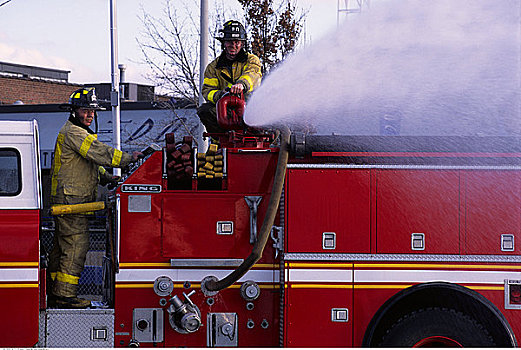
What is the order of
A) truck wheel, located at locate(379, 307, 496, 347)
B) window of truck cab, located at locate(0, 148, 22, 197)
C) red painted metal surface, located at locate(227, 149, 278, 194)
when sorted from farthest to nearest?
1. red painted metal surface, located at locate(227, 149, 278, 194)
2. window of truck cab, located at locate(0, 148, 22, 197)
3. truck wheel, located at locate(379, 307, 496, 347)

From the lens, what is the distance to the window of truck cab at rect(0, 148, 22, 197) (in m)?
5.35

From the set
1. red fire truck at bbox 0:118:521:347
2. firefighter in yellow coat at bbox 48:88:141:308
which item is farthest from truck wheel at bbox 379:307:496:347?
firefighter in yellow coat at bbox 48:88:141:308

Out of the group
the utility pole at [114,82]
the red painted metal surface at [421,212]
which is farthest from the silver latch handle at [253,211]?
the utility pole at [114,82]

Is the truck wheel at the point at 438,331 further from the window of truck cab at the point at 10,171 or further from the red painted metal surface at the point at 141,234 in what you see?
the window of truck cab at the point at 10,171

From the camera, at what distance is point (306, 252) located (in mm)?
5254

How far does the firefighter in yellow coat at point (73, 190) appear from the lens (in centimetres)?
578

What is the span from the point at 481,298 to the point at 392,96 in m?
2.09

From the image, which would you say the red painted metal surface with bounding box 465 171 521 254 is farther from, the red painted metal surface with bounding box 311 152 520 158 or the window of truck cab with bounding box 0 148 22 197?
the window of truck cab with bounding box 0 148 22 197

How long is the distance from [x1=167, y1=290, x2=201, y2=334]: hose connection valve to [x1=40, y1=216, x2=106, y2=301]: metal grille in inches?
43.5

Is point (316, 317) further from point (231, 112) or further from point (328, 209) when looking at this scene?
point (231, 112)

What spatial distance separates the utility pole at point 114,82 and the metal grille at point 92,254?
1018 centimetres

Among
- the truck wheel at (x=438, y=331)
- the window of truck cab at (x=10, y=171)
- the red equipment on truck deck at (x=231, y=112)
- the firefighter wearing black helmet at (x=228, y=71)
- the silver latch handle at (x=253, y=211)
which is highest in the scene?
the firefighter wearing black helmet at (x=228, y=71)

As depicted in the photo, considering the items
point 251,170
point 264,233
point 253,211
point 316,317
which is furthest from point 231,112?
point 316,317

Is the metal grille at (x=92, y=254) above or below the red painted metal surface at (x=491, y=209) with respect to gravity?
below
